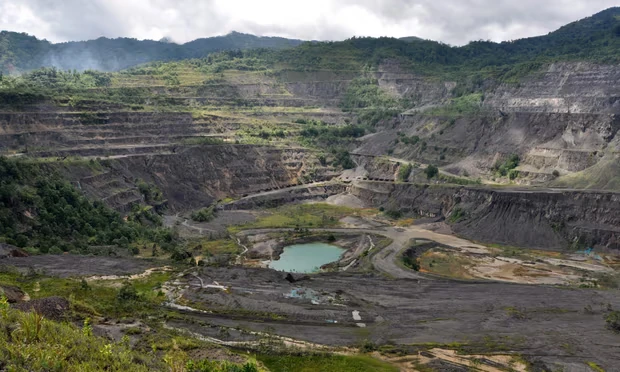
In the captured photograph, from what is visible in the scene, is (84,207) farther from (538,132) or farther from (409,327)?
(538,132)

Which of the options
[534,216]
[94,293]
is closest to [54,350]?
[94,293]

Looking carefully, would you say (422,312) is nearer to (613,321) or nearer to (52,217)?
(613,321)

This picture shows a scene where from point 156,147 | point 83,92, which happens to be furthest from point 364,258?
point 83,92

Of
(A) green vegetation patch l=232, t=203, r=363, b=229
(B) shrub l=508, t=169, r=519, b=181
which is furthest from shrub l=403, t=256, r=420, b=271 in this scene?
(B) shrub l=508, t=169, r=519, b=181

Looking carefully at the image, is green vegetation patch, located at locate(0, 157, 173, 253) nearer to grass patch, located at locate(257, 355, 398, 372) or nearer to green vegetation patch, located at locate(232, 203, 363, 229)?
green vegetation patch, located at locate(232, 203, 363, 229)

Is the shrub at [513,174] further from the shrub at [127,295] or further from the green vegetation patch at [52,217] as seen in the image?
the shrub at [127,295]
